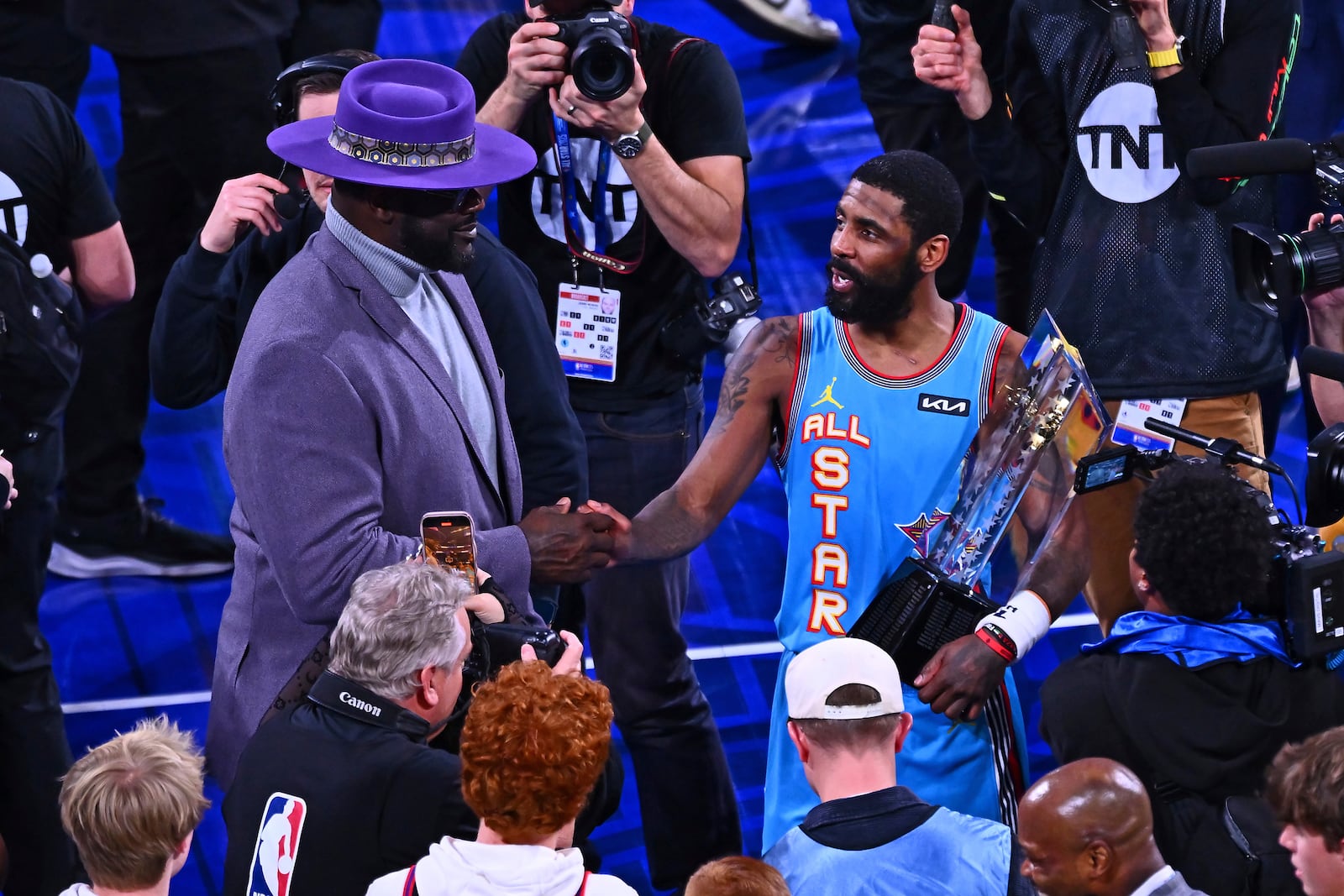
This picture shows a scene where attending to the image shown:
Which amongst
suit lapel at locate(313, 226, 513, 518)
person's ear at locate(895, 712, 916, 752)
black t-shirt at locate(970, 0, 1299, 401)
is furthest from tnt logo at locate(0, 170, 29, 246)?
person's ear at locate(895, 712, 916, 752)

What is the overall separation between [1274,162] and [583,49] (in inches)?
61.2

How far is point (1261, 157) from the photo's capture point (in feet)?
9.75

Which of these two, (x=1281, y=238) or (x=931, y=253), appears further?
(x=931, y=253)

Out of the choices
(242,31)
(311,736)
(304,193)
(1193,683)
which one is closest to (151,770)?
(311,736)

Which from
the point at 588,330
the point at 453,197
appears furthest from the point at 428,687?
the point at 588,330

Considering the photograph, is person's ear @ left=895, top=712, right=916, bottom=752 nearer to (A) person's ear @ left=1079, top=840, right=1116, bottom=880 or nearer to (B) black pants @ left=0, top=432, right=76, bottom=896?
(A) person's ear @ left=1079, top=840, right=1116, bottom=880

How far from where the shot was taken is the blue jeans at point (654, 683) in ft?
13.6

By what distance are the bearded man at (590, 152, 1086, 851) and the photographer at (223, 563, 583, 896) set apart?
2.57 feet

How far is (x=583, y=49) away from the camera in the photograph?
379cm

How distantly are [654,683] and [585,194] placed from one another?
4.00 feet

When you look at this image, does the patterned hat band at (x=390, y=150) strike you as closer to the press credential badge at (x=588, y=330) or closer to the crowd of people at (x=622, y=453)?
the crowd of people at (x=622, y=453)

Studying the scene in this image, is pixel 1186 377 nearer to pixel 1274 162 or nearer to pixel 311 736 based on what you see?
pixel 1274 162

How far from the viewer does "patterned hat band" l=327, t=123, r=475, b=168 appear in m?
2.96

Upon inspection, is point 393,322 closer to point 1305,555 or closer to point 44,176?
point 44,176
